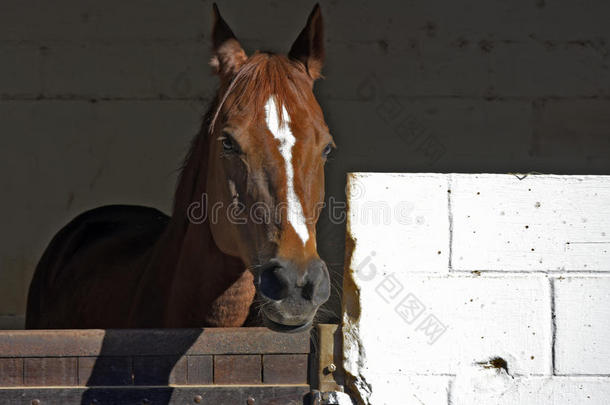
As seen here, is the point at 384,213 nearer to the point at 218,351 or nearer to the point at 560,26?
the point at 218,351

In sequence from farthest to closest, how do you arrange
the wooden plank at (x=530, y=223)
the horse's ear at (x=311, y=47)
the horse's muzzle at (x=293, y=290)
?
the horse's ear at (x=311, y=47), the wooden plank at (x=530, y=223), the horse's muzzle at (x=293, y=290)

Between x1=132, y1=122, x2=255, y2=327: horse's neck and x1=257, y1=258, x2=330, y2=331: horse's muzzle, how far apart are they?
1.81 ft

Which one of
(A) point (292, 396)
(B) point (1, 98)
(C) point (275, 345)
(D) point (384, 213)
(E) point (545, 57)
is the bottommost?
(A) point (292, 396)

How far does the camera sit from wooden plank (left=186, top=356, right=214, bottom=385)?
228cm

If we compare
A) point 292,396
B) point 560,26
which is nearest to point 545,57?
point 560,26

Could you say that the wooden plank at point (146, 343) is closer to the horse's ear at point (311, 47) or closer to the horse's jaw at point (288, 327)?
the horse's jaw at point (288, 327)

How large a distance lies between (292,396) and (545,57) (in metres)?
4.07

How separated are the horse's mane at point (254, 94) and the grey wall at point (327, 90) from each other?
2775 millimetres

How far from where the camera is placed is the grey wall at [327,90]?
5594 millimetres

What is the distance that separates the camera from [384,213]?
7.75ft

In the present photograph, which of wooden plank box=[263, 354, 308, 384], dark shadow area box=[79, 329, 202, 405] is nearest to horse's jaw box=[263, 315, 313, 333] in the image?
wooden plank box=[263, 354, 308, 384]

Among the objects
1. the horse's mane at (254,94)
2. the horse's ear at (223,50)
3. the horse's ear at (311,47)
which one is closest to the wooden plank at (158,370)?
the horse's mane at (254,94)

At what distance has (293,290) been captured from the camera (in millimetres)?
2139

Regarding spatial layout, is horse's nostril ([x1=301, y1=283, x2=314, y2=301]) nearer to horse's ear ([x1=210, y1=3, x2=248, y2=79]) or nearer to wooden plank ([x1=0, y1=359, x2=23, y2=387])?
wooden plank ([x1=0, y1=359, x2=23, y2=387])
